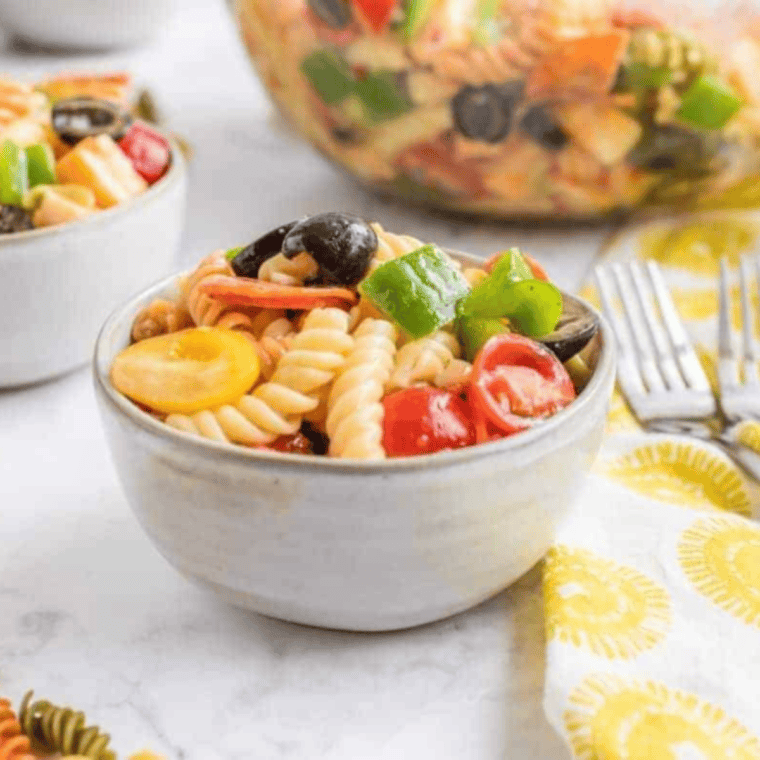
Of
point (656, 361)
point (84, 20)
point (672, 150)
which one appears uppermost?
point (672, 150)

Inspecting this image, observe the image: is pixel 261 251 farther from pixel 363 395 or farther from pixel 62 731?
pixel 62 731

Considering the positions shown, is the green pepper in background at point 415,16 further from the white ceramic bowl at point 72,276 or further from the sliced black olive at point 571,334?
the sliced black olive at point 571,334

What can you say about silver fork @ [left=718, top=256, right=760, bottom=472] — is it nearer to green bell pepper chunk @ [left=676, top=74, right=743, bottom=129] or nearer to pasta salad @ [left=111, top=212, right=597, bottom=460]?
green bell pepper chunk @ [left=676, top=74, right=743, bottom=129]

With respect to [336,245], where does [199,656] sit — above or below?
below

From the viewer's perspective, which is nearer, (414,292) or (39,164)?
(414,292)

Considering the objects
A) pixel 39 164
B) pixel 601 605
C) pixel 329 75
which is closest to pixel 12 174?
pixel 39 164

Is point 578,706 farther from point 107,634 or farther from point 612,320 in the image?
point 612,320
